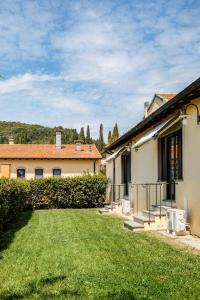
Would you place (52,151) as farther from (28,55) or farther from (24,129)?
(24,129)

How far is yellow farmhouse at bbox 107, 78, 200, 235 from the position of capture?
9547 millimetres

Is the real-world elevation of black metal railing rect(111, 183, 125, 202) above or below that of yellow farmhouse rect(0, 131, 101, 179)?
below

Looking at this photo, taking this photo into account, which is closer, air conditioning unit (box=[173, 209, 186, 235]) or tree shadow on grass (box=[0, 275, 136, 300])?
tree shadow on grass (box=[0, 275, 136, 300])

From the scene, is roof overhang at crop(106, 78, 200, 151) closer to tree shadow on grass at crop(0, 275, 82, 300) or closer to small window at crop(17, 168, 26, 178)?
tree shadow on grass at crop(0, 275, 82, 300)

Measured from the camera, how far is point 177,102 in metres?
10.1

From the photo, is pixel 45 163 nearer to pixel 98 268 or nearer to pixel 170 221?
pixel 170 221

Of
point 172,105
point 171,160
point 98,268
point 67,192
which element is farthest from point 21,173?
point 98,268

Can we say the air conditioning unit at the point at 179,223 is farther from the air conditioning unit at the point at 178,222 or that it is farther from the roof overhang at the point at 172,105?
the roof overhang at the point at 172,105

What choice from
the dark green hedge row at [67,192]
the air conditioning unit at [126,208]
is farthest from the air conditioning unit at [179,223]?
the dark green hedge row at [67,192]

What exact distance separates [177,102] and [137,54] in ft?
12.8

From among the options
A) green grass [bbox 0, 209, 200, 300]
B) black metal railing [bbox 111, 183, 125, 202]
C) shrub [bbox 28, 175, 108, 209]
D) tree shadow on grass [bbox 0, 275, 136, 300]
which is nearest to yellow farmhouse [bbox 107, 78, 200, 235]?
green grass [bbox 0, 209, 200, 300]

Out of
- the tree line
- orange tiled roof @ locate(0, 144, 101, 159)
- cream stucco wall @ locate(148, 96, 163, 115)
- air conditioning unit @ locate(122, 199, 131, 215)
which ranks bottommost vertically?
air conditioning unit @ locate(122, 199, 131, 215)

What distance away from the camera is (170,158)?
12.3 meters

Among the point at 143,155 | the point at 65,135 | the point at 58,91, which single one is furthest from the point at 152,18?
the point at 65,135
